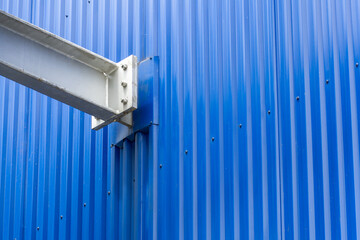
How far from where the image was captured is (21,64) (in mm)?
7586

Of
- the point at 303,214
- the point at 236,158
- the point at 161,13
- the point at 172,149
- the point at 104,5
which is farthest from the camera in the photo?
the point at 104,5

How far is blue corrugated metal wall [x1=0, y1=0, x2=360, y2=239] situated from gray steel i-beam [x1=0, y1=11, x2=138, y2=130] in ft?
1.02

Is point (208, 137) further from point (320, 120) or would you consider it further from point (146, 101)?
point (320, 120)

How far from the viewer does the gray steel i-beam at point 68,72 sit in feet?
24.9

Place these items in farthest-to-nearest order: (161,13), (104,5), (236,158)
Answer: (104,5), (161,13), (236,158)

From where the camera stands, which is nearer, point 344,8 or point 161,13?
point 344,8

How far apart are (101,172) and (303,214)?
8.55ft

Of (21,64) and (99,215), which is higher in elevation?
(21,64)

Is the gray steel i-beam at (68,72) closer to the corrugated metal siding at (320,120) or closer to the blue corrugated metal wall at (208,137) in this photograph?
the blue corrugated metal wall at (208,137)

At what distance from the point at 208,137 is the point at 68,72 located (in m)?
1.54

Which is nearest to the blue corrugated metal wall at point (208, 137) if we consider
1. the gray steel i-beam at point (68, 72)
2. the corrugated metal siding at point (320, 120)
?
the corrugated metal siding at point (320, 120)

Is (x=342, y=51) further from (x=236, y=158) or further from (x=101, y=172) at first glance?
(x=101, y=172)

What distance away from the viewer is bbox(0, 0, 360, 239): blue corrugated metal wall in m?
6.34

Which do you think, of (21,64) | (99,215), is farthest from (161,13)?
(99,215)
